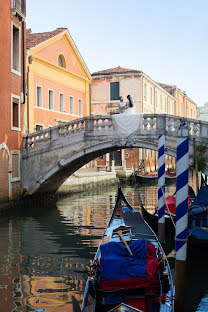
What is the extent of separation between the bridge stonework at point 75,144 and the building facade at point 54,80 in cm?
236

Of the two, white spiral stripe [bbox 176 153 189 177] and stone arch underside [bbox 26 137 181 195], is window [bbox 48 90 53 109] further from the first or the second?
white spiral stripe [bbox 176 153 189 177]

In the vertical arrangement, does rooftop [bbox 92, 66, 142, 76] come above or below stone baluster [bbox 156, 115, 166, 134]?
above

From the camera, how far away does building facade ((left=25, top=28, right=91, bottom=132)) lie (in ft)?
46.7

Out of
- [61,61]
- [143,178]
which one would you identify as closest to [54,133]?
[61,61]

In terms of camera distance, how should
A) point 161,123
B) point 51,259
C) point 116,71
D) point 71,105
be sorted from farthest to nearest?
A: 1. point 116,71
2. point 71,105
3. point 161,123
4. point 51,259

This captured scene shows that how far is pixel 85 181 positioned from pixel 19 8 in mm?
6726

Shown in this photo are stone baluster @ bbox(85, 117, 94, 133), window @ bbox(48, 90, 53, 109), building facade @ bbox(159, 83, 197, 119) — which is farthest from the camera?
building facade @ bbox(159, 83, 197, 119)

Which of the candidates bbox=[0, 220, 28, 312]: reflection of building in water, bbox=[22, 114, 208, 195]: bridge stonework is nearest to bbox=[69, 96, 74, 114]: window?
bbox=[22, 114, 208, 195]: bridge stonework

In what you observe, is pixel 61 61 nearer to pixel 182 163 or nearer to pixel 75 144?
pixel 75 144

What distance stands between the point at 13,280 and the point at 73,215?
17.1 ft

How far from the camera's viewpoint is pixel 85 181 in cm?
1598

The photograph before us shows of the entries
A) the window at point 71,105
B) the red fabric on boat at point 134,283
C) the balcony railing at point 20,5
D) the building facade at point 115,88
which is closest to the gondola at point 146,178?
the building facade at point 115,88

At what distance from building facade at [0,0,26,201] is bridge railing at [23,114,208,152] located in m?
0.60

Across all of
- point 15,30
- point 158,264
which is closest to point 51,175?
point 15,30
